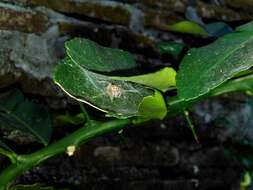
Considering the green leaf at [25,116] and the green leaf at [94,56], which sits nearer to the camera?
the green leaf at [94,56]

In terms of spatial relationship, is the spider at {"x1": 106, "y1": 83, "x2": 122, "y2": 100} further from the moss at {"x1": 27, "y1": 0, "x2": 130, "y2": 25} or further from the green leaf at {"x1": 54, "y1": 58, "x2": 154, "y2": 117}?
the moss at {"x1": 27, "y1": 0, "x2": 130, "y2": 25}

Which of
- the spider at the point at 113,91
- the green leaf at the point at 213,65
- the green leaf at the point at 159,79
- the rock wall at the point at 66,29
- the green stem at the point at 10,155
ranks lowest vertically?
the green stem at the point at 10,155

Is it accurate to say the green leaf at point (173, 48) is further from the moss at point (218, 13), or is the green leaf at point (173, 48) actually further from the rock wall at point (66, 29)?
the moss at point (218, 13)

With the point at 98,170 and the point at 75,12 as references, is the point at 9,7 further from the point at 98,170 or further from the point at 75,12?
the point at 98,170

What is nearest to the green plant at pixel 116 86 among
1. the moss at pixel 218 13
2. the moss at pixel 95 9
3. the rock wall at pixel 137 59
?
the rock wall at pixel 137 59

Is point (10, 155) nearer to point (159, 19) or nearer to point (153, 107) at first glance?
point (153, 107)

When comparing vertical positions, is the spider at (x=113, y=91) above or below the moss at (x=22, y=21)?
above

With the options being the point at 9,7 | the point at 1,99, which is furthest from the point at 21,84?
the point at 9,7

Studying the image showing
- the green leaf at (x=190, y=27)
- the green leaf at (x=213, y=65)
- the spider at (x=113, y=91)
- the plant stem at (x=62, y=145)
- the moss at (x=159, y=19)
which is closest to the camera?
the green leaf at (x=213, y=65)

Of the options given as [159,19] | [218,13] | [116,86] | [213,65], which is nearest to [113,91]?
[116,86]
